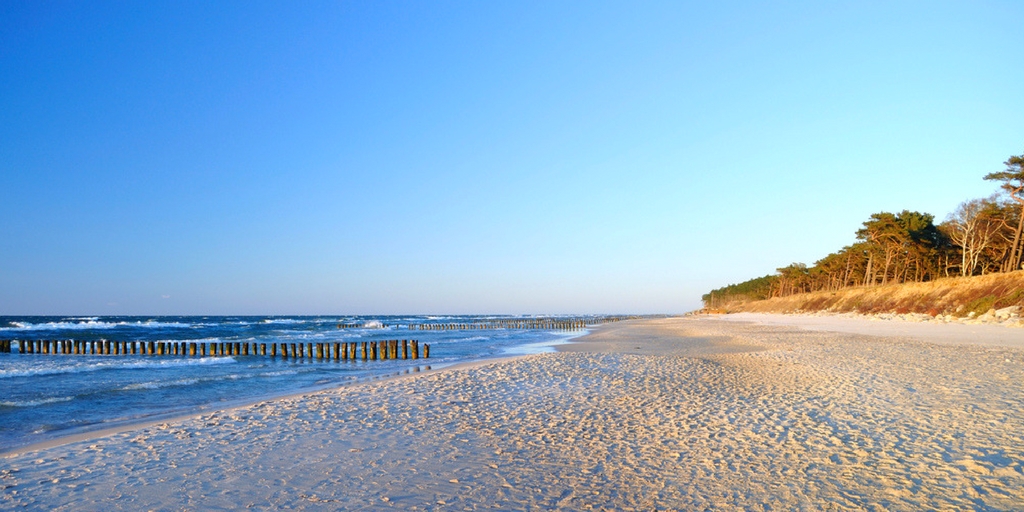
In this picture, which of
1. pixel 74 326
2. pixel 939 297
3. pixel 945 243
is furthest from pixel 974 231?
pixel 74 326

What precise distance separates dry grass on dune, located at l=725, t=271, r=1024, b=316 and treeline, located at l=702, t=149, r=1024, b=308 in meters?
4.24

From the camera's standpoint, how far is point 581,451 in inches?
275

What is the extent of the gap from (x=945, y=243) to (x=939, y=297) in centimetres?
2000

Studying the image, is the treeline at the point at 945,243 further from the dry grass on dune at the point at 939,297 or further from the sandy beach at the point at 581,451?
the sandy beach at the point at 581,451

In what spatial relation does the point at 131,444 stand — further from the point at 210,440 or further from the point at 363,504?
the point at 363,504

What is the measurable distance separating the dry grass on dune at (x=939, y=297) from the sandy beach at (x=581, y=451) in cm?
2315

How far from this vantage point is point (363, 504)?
5.20m

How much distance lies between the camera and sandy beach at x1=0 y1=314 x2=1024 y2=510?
5.32m

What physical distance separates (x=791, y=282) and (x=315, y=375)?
99.4 meters

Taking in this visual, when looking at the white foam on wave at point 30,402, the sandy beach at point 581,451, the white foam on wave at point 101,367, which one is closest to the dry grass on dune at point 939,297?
the sandy beach at point 581,451

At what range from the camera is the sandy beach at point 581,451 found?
5324mm

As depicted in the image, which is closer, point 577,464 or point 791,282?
point 577,464

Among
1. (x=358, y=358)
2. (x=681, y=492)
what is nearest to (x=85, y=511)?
(x=681, y=492)

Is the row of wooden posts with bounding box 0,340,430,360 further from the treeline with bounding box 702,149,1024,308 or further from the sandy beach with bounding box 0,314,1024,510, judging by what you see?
the treeline with bounding box 702,149,1024,308
